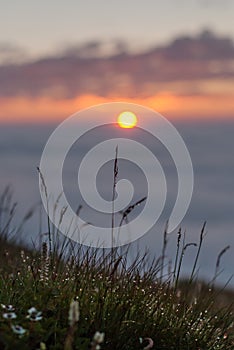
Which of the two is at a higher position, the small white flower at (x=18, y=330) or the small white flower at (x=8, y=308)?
the small white flower at (x=8, y=308)

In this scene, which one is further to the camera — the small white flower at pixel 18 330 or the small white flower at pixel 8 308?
the small white flower at pixel 8 308

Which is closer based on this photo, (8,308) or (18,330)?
(18,330)

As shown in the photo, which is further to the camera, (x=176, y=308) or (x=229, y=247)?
(x=229, y=247)

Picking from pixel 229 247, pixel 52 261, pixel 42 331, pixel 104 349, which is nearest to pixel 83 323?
pixel 104 349

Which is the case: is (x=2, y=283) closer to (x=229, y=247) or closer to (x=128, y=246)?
(x=128, y=246)

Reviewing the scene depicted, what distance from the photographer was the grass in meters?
5.72

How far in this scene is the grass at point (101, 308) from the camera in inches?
225

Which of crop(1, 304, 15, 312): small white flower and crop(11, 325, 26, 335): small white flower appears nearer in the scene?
crop(11, 325, 26, 335): small white flower

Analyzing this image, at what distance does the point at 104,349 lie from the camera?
5988 mm

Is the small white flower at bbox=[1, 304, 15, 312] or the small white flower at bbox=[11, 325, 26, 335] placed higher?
the small white flower at bbox=[1, 304, 15, 312]

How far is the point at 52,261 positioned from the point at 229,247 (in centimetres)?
171

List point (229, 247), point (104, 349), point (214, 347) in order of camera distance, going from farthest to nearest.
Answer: point (229, 247) → point (214, 347) → point (104, 349)

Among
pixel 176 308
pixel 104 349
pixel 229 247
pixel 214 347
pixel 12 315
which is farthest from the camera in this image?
pixel 229 247

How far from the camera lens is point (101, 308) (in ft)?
20.2
